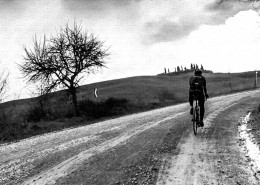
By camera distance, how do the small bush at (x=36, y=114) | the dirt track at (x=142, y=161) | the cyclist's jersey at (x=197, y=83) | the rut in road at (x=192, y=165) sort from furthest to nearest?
the small bush at (x=36, y=114) → the cyclist's jersey at (x=197, y=83) → the dirt track at (x=142, y=161) → the rut in road at (x=192, y=165)

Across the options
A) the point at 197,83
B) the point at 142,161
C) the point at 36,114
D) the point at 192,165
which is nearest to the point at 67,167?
the point at 142,161

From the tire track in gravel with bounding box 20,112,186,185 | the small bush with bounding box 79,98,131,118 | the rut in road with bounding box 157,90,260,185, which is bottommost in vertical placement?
the small bush with bounding box 79,98,131,118

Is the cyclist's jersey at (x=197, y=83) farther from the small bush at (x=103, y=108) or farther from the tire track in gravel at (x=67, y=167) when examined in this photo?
the small bush at (x=103, y=108)

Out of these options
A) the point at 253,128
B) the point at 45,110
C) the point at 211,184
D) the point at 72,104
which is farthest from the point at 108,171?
the point at 72,104

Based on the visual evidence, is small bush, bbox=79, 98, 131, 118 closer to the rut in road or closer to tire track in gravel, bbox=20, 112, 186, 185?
tire track in gravel, bbox=20, 112, 186, 185

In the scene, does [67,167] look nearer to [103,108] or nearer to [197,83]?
[197,83]

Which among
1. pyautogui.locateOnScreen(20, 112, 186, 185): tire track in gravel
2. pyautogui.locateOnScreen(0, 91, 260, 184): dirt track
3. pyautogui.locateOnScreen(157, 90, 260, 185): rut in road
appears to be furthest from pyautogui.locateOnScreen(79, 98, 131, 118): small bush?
pyautogui.locateOnScreen(157, 90, 260, 185): rut in road

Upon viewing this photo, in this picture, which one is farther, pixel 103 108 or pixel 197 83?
pixel 103 108

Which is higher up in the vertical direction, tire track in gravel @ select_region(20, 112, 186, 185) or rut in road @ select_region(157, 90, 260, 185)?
rut in road @ select_region(157, 90, 260, 185)

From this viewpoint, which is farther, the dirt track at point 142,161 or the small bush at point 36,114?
the small bush at point 36,114

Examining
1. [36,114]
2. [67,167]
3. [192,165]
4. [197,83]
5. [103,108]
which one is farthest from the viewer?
[103,108]

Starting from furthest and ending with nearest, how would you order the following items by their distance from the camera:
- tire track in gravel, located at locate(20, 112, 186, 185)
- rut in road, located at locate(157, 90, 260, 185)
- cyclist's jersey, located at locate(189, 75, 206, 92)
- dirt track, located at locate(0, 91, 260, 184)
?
cyclist's jersey, located at locate(189, 75, 206, 92), tire track in gravel, located at locate(20, 112, 186, 185), dirt track, located at locate(0, 91, 260, 184), rut in road, located at locate(157, 90, 260, 185)

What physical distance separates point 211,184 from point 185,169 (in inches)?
30.8

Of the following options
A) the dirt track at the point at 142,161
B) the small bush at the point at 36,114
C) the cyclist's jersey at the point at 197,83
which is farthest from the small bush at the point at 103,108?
the cyclist's jersey at the point at 197,83
